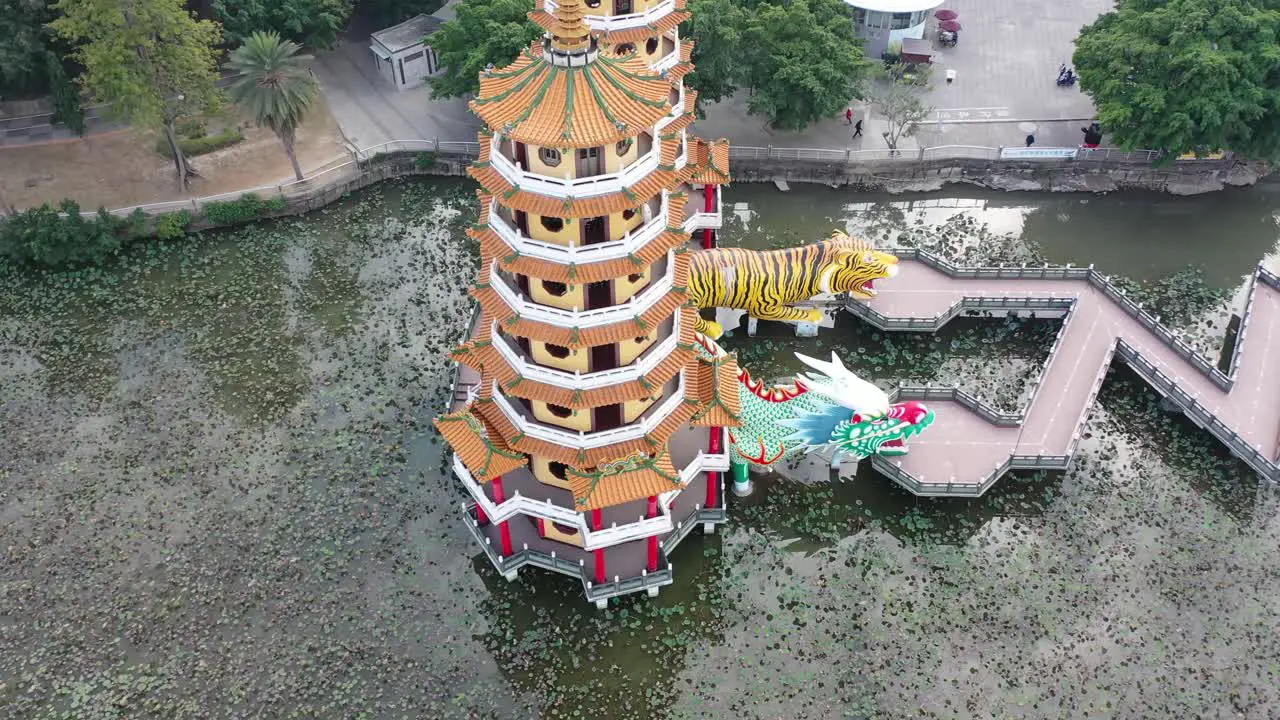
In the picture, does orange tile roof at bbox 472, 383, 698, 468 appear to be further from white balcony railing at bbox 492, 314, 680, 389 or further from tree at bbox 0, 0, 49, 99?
tree at bbox 0, 0, 49, 99

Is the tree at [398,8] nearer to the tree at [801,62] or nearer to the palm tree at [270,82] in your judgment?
the palm tree at [270,82]

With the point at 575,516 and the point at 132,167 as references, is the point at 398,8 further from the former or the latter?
the point at 575,516

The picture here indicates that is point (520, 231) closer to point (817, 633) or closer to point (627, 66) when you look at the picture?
point (627, 66)

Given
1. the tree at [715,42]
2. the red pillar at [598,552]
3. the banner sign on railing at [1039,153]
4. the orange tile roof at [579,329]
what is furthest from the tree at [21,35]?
the banner sign on railing at [1039,153]

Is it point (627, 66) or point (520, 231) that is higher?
point (627, 66)

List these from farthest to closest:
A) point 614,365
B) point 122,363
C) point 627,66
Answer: point 122,363, point 614,365, point 627,66

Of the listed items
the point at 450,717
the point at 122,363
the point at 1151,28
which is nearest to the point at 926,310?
the point at 1151,28
